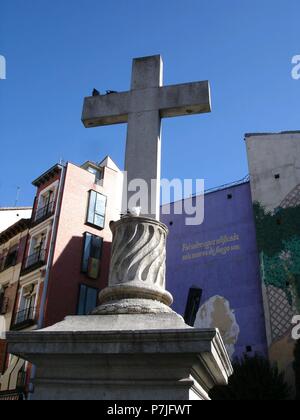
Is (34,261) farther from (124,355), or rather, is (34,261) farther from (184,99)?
(124,355)

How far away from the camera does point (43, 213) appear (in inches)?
1123

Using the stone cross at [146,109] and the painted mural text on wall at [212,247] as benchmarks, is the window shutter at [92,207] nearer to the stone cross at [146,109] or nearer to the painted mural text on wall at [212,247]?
the painted mural text on wall at [212,247]

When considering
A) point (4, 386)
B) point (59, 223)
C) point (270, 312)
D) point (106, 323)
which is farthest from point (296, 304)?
point (106, 323)

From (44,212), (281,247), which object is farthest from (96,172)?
(281,247)

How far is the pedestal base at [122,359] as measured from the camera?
3682 mm

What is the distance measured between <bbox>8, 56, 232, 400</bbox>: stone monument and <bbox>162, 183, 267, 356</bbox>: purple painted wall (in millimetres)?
18653

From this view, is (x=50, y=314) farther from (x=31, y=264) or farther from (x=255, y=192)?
(x=255, y=192)

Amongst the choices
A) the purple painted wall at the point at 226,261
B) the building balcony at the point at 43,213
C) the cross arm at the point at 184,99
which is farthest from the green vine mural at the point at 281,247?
the cross arm at the point at 184,99

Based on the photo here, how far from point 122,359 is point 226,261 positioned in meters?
21.4

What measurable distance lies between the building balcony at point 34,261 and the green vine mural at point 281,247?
38.8 feet

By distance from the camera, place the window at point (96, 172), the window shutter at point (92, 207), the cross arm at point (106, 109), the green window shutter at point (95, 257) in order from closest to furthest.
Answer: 1. the cross arm at point (106, 109)
2. the green window shutter at point (95, 257)
3. the window shutter at point (92, 207)
4. the window at point (96, 172)

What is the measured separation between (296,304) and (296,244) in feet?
9.77

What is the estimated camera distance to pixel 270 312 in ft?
71.8
